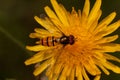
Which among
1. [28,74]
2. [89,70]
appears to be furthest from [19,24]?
[89,70]

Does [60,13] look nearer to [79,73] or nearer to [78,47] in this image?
[78,47]

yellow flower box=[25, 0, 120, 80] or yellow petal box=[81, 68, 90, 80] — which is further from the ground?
yellow flower box=[25, 0, 120, 80]

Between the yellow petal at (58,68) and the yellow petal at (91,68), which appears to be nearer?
the yellow petal at (91,68)

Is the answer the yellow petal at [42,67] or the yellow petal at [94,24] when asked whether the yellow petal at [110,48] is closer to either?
the yellow petal at [94,24]

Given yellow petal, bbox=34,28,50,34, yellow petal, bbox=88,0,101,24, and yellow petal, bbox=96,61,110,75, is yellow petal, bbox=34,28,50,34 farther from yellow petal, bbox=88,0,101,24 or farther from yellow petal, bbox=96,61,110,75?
yellow petal, bbox=96,61,110,75

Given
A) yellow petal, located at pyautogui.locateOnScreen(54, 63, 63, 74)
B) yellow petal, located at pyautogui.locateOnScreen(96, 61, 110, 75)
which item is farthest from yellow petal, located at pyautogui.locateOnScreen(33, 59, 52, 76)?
yellow petal, located at pyautogui.locateOnScreen(96, 61, 110, 75)

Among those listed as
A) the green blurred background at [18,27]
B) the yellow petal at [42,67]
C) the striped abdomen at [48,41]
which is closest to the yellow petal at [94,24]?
the striped abdomen at [48,41]

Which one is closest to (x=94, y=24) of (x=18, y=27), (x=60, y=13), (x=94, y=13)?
(x=94, y=13)
